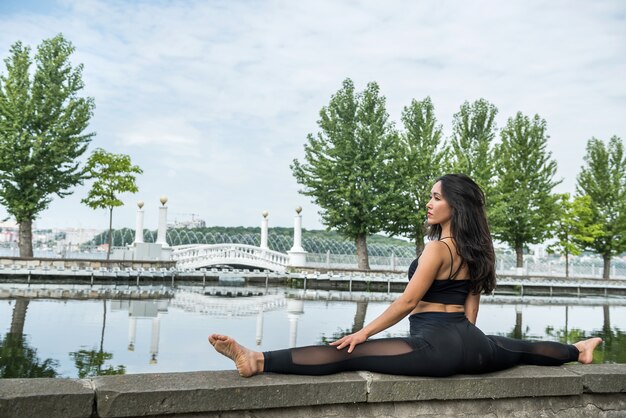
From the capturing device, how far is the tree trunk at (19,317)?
376 inches

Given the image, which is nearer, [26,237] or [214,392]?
[214,392]

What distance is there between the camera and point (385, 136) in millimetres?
30141

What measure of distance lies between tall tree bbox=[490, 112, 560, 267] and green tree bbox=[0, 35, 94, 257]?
72.3 feet

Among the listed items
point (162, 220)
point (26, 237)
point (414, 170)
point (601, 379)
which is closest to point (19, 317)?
point (601, 379)

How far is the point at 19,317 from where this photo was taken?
11281 mm

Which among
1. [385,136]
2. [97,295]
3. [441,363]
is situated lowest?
[97,295]

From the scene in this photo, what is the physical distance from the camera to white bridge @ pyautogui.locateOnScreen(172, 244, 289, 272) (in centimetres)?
2695

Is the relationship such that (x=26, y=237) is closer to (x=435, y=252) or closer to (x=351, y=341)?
(x=351, y=341)

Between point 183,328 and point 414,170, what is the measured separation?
903 inches

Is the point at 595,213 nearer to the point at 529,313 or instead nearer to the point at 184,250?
the point at 529,313

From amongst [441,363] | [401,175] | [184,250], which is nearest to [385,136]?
[401,175]

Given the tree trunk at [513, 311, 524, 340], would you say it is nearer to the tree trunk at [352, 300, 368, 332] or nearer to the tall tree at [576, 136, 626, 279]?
the tree trunk at [352, 300, 368, 332]

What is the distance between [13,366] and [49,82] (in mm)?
21356

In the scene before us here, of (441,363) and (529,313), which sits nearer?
(441,363)
